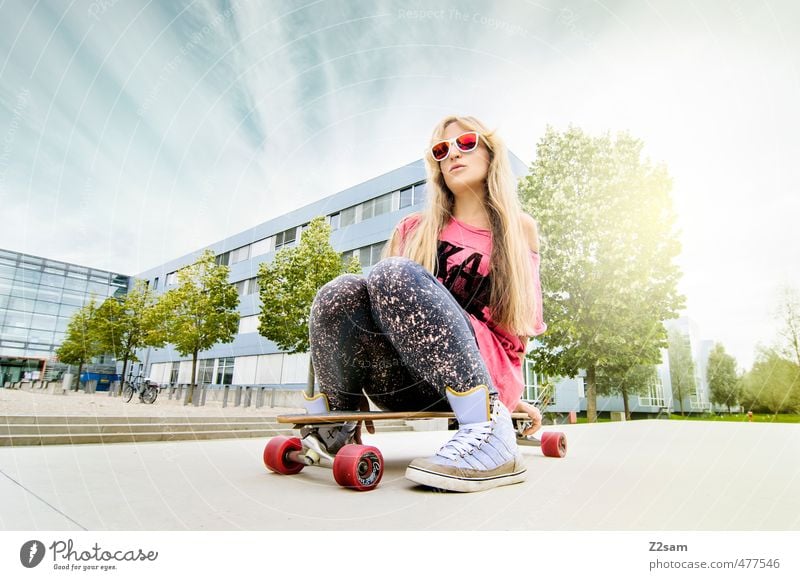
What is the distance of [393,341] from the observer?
41.2 inches

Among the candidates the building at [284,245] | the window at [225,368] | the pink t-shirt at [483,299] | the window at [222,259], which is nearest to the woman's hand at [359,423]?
the pink t-shirt at [483,299]

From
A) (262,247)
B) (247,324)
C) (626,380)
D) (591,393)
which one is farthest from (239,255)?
(626,380)

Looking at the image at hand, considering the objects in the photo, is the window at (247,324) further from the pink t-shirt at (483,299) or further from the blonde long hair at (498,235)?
the pink t-shirt at (483,299)

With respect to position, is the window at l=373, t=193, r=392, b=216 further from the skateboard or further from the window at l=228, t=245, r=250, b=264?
the skateboard

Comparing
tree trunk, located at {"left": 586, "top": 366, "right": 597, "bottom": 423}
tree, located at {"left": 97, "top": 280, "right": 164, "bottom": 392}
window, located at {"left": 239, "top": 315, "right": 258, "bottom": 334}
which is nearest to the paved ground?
tree trunk, located at {"left": 586, "top": 366, "right": 597, "bottom": 423}

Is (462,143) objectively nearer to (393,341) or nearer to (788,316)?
(393,341)

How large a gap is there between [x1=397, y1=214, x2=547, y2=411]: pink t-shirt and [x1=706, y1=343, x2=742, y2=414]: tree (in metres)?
0.79

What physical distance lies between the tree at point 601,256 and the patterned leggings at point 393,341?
4.83m

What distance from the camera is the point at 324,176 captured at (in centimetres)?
192

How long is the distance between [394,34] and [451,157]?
1.64 feet

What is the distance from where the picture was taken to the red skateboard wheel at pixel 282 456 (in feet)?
3.59

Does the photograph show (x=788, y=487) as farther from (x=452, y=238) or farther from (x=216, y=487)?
(x=216, y=487)

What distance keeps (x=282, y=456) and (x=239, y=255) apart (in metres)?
13.5

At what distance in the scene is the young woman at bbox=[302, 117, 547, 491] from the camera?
0.97 metres
